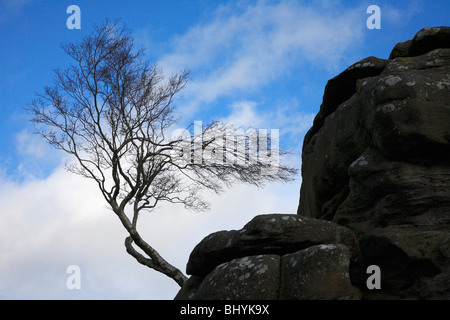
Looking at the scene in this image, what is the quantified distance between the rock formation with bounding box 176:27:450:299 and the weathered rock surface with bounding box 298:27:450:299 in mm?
19

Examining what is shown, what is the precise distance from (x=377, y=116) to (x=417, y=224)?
2.28 m

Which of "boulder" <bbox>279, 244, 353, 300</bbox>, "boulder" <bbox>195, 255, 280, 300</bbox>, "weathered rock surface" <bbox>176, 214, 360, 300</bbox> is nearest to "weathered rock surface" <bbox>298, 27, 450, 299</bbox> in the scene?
"weathered rock surface" <bbox>176, 214, 360, 300</bbox>

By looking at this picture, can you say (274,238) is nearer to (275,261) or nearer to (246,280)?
(275,261)

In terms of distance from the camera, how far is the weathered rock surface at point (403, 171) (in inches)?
315

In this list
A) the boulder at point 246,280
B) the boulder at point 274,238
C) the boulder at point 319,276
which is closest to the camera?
the boulder at point 319,276

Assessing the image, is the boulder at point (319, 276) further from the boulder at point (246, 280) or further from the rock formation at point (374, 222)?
the boulder at point (246, 280)

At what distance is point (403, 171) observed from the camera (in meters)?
8.99

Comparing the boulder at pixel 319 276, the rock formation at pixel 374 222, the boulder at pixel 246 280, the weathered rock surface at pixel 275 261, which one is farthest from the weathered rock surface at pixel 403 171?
the boulder at pixel 246 280

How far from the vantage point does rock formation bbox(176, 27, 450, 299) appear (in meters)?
7.21

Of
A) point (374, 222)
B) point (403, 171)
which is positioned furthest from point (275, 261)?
point (403, 171)

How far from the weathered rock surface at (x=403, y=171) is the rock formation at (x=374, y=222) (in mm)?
19

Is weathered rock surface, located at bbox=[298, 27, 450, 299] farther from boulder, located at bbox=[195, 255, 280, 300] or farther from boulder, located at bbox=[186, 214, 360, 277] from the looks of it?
boulder, located at bbox=[195, 255, 280, 300]

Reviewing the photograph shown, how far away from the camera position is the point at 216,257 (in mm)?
8469
